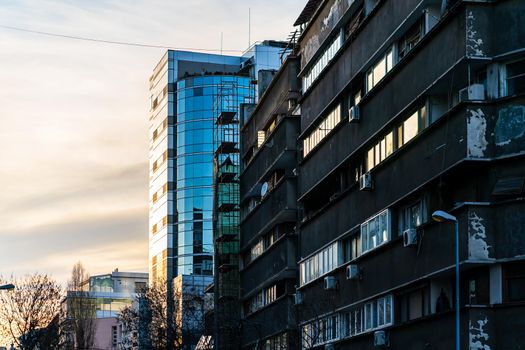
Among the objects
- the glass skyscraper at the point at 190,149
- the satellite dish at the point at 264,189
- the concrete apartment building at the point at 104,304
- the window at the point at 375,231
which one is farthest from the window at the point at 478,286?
the concrete apartment building at the point at 104,304

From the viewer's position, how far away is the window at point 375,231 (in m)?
41.7

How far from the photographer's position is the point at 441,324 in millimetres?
36000

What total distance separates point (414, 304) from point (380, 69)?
29.3 feet

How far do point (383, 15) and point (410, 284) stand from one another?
385 inches

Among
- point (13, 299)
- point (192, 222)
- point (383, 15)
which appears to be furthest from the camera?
point (192, 222)

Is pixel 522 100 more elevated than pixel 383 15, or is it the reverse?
pixel 383 15

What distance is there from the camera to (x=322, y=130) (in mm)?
52406

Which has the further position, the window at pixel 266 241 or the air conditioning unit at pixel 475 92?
the window at pixel 266 241

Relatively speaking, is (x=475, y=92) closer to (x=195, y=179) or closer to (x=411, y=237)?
(x=411, y=237)

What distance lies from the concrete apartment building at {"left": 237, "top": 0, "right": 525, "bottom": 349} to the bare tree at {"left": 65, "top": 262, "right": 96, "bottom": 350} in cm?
8936

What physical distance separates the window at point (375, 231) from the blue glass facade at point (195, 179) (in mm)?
99735

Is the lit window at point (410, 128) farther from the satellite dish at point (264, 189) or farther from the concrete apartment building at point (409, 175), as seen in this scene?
the satellite dish at point (264, 189)

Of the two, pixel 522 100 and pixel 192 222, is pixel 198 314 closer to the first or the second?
pixel 192 222

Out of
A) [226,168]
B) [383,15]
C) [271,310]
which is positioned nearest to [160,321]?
[226,168]
